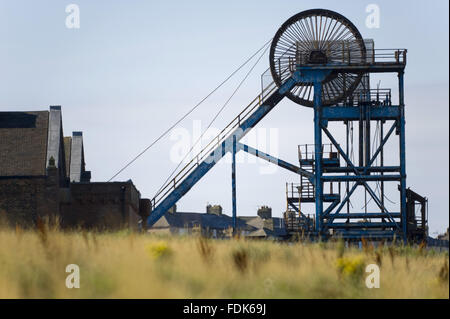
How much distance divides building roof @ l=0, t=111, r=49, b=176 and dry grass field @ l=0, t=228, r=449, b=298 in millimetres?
14533

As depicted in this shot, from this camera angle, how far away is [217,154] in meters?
37.0

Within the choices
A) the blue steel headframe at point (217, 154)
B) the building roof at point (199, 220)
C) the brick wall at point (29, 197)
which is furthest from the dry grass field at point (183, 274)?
the building roof at point (199, 220)

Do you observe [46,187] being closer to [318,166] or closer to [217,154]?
[217,154]

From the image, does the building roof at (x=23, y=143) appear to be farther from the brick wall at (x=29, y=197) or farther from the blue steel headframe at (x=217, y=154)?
the blue steel headframe at (x=217, y=154)

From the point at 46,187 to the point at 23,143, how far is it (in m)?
3.40

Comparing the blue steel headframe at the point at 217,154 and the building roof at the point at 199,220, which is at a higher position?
the blue steel headframe at the point at 217,154

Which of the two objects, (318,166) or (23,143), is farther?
(318,166)

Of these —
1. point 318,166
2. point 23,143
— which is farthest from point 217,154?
point 23,143

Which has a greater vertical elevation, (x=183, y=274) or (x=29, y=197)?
(x=29, y=197)

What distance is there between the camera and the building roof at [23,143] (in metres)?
34.0

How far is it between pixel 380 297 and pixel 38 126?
24.9m

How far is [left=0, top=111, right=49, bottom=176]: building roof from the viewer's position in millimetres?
34031

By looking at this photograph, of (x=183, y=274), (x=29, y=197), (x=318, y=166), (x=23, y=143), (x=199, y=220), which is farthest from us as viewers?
(x=199, y=220)
